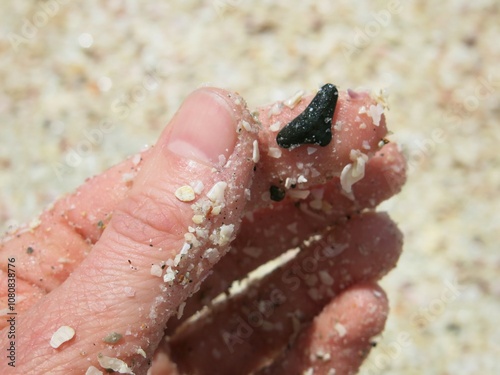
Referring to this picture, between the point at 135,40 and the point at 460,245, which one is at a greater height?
the point at 135,40

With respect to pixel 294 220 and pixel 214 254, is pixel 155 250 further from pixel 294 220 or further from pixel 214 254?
pixel 294 220

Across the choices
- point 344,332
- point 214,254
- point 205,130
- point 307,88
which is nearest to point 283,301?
point 344,332

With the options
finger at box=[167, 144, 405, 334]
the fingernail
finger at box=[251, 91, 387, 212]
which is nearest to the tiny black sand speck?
finger at box=[251, 91, 387, 212]

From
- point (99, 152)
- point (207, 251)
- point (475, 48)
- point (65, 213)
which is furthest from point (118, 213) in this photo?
point (475, 48)

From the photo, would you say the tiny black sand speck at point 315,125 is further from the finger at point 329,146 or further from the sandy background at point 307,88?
the sandy background at point 307,88

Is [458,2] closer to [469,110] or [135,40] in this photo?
[469,110]

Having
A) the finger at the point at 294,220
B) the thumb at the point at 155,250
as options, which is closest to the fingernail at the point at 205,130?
the thumb at the point at 155,250

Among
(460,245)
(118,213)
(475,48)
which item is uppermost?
(118,213)

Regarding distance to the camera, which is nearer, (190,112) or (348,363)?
(190,112)

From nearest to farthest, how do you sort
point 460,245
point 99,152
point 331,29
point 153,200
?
point 153,200 < point 460,245 < point 99,152 < point 331,29

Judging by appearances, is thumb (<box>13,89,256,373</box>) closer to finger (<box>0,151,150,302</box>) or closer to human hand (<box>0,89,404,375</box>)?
human hand (<box>0,89,404,375</box>)
